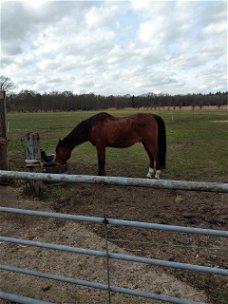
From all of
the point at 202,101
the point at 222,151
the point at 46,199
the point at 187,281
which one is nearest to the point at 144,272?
the point at 187,281

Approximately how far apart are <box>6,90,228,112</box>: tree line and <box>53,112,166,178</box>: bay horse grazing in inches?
2959

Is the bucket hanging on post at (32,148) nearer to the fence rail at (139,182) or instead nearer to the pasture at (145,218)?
the pasture at (145,218)

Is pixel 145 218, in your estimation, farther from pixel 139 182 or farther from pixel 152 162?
pixel 139 182

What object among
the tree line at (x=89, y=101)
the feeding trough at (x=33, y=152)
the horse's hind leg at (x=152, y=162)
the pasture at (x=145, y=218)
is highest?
the tree line at (x=89, y=101)

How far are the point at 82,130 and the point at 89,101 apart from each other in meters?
90.6

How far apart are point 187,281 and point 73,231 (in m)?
1.77

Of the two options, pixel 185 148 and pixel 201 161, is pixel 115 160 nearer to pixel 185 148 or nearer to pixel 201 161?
pixel 201 161

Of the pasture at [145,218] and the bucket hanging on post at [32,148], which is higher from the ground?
the bucket hanging on post at [32,148]

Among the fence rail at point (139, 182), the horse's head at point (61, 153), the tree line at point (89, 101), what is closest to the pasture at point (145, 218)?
the fence rail at point (139, 182)

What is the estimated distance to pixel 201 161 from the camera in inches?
425

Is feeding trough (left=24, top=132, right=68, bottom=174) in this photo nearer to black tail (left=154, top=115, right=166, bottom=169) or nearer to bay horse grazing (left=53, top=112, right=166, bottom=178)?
bay horse grazing (left=53, top=112, right=166, bottom=178)

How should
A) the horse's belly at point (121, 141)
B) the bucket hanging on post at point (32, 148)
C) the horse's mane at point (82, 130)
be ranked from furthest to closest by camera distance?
the horse's belly at point (121, 141)
the horse's mane at point (82, 130)
the bucket hanging on post at point (32, 148)

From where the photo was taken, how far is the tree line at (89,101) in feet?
296

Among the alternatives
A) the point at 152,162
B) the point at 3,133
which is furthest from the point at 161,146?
the point at 3,133
